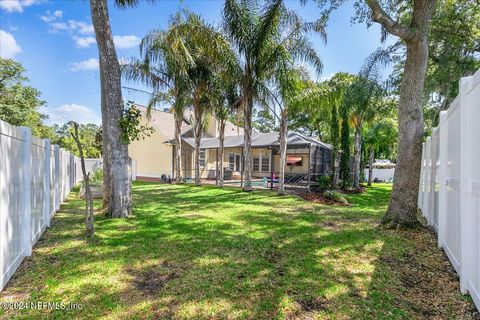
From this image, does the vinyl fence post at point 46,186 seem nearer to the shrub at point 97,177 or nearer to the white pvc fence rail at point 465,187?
the shrub at point 97,177

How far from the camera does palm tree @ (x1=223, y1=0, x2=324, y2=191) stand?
12.5m

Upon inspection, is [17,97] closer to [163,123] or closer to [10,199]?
[163,123]

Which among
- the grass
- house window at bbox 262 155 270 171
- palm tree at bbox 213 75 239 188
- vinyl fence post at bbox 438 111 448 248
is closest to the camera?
the grass

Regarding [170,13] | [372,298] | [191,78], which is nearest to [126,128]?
[372,298]

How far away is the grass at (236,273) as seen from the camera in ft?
10.2

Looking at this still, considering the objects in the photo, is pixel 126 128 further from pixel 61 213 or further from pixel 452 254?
pixel 452 254

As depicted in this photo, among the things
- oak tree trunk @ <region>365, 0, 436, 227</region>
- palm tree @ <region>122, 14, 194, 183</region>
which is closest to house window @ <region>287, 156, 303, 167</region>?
palm tree @ <region>122, 14, 194, 183</region>

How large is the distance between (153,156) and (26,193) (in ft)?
69.5

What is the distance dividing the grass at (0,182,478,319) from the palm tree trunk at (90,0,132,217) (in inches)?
28.9

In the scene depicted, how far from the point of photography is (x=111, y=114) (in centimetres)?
747

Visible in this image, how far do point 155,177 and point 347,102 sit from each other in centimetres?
1648

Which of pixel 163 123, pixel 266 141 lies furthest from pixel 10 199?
pixel 163 123

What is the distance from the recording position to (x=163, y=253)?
4.93 metres

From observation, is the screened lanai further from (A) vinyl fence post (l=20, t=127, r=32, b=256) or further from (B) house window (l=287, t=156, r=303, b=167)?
(A) vinyl fence post (l=20, t=127, r=32, b=256)
